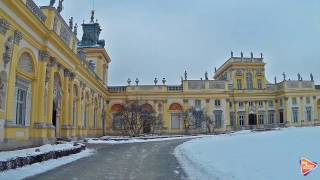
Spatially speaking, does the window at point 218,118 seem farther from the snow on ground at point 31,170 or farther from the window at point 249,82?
the snow on ground at point 31,170

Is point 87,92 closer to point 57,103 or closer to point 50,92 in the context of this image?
point 57,103

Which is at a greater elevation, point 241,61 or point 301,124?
point 241,61

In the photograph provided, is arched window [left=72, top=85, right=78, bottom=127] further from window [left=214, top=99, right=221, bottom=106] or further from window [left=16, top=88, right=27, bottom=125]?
window [left=214, top=99, right=221, bottom=106]

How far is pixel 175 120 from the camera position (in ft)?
221

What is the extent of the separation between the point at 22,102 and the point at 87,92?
67.2 ft

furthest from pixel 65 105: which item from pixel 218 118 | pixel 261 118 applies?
pixel 261 118

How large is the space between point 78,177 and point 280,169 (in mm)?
6590

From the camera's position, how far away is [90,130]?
47.1 m

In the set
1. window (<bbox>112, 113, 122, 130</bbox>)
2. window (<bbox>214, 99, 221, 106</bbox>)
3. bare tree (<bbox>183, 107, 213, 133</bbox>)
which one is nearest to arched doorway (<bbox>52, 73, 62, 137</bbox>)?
window (<bbox>112, 113, 122, 130</bbox>)

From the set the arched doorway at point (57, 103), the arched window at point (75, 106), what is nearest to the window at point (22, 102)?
the arched doorway at point (57, 103)

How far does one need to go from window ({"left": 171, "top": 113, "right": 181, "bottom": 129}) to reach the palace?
19cm

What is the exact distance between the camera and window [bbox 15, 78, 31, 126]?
2336 cm

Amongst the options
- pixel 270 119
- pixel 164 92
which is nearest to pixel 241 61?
pixel 270 119

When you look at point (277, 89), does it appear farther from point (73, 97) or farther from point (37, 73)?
point (37, 73)
